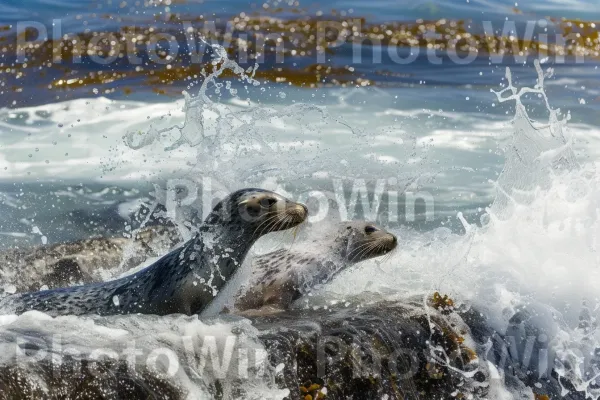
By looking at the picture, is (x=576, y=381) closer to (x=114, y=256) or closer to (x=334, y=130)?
(x=114, y=256)

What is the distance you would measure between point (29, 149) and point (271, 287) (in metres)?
8.13

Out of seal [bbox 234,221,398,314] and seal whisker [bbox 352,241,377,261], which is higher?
seal whisker [bbox 352,241,377,261]

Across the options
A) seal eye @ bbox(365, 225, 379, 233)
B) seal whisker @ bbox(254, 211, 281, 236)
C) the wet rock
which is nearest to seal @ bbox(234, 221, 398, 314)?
seal eye @ bbox(365, 225, 379, 233)

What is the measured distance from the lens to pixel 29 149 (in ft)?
45.9

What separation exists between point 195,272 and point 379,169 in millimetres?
6933

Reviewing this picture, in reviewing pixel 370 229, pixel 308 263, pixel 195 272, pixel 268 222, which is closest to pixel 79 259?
pixel 195 272

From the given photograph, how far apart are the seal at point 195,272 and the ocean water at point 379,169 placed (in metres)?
0.63

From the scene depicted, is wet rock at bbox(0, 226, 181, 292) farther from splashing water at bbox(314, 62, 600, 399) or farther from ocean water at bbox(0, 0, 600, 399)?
splashing water at bbox(314, 62, 600, 399)

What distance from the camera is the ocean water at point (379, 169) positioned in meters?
6.57

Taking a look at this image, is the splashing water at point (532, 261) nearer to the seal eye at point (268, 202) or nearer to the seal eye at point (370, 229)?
the seal eye at point (370, 229)

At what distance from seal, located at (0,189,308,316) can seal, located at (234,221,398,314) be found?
250 millimetres

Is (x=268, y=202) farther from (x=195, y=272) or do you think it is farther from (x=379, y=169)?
(x=379, y=169)

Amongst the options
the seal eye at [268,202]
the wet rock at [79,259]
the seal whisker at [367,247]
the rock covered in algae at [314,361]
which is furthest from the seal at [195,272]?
the wet rock at [79,259]

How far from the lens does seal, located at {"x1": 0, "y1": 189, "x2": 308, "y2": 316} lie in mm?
6402
